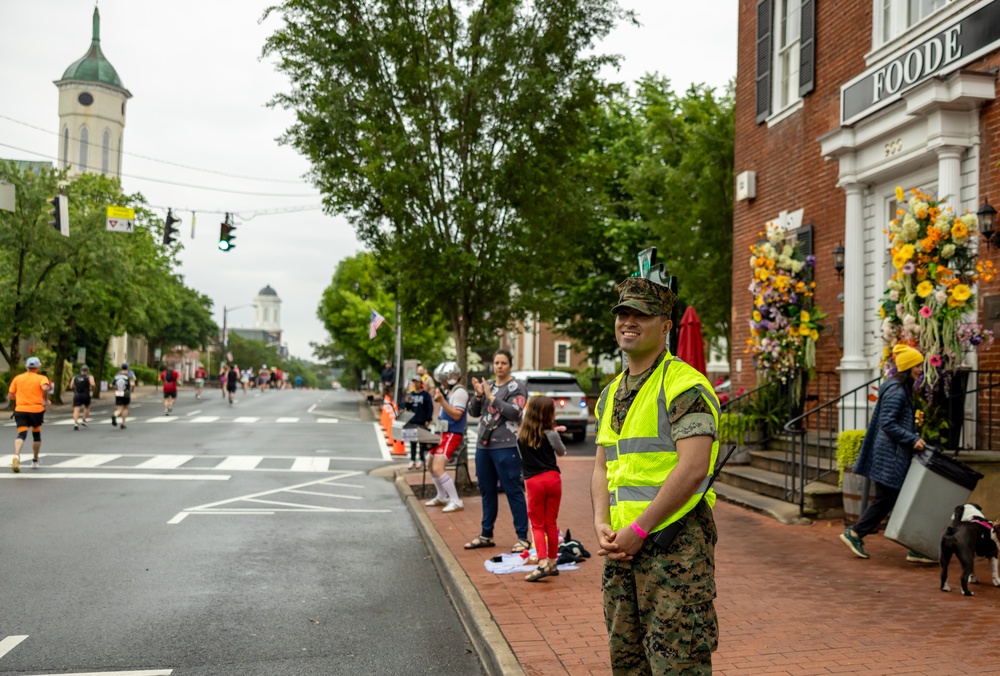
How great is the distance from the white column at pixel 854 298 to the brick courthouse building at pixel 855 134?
1 centimetres

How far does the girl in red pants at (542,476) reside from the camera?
770 cm

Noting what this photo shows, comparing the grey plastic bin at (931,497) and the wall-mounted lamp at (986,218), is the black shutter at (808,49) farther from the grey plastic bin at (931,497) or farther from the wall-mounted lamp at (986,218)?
the grey plastic bin at (931,497)

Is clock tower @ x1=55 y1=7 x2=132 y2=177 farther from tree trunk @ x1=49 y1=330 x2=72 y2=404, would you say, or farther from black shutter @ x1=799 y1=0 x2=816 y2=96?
black shutter @ x1=799 y1=0 x2=816 y2=96

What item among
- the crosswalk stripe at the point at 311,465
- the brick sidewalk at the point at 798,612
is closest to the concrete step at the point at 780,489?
the brick sidewalk at the point at 798,612

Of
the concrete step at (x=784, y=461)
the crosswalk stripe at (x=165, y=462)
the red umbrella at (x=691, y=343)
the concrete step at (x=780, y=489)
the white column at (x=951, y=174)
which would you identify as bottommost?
the crosswalk stripe at (x=165, y=462)

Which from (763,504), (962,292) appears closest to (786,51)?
(962,292)

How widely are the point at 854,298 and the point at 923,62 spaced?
2.94 meters

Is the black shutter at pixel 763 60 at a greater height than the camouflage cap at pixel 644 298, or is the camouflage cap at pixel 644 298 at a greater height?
the black shutter at pixel 763 60

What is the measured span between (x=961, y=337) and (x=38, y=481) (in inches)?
478

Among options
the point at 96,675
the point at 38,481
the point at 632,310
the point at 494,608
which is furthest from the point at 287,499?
the point at 632,310

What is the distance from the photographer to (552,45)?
14398 mm

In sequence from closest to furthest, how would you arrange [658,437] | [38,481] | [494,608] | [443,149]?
1. [658,437]
2. [494,608]
3. [38,481]
4. [443,149]

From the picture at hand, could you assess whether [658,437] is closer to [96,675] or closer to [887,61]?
[96,675]

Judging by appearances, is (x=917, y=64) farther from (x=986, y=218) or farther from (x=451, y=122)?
(x=451, y=122)
